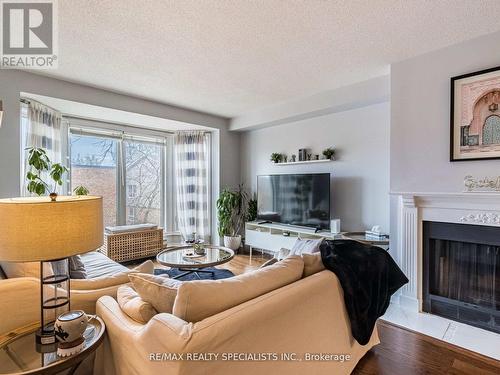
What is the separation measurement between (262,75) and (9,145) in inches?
110

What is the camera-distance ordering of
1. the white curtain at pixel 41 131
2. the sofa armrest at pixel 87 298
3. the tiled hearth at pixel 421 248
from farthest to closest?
the white curtain at pixel 41 131 → the tiled hearth at pixel 421 248 → the sofa armrest at pixel 87 298

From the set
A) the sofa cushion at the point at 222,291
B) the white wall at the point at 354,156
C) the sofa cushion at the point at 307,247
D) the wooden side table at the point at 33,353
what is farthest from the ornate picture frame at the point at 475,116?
the wooden side table at the point at 33,353

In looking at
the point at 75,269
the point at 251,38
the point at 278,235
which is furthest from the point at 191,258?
the point at 251,38

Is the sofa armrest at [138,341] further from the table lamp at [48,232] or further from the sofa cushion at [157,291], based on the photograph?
the table lamp at [48,232]

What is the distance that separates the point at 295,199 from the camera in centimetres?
393

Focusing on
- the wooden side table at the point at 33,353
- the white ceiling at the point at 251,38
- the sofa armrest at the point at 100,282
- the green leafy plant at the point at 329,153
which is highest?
the white ceiling at the point at 251,38

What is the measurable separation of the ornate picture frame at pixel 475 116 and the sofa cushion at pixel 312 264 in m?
1.73

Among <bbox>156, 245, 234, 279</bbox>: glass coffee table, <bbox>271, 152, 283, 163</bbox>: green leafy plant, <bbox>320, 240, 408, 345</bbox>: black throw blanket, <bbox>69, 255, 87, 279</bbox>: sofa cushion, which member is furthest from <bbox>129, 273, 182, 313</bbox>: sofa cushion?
<bbox>271, 152, 283, 163</bbox>: green leafy plant

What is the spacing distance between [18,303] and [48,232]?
1.90 ft

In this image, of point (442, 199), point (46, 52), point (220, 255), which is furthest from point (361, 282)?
point (46, 52)

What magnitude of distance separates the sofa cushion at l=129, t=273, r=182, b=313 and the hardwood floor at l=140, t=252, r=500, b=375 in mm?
1391

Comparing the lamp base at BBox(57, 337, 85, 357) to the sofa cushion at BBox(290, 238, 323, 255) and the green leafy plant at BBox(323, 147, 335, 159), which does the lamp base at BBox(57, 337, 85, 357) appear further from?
the green leafy plant at BBox(323, 147, 335, 159)

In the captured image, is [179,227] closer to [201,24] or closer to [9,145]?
[9,145]

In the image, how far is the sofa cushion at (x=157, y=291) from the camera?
1.21 meters
